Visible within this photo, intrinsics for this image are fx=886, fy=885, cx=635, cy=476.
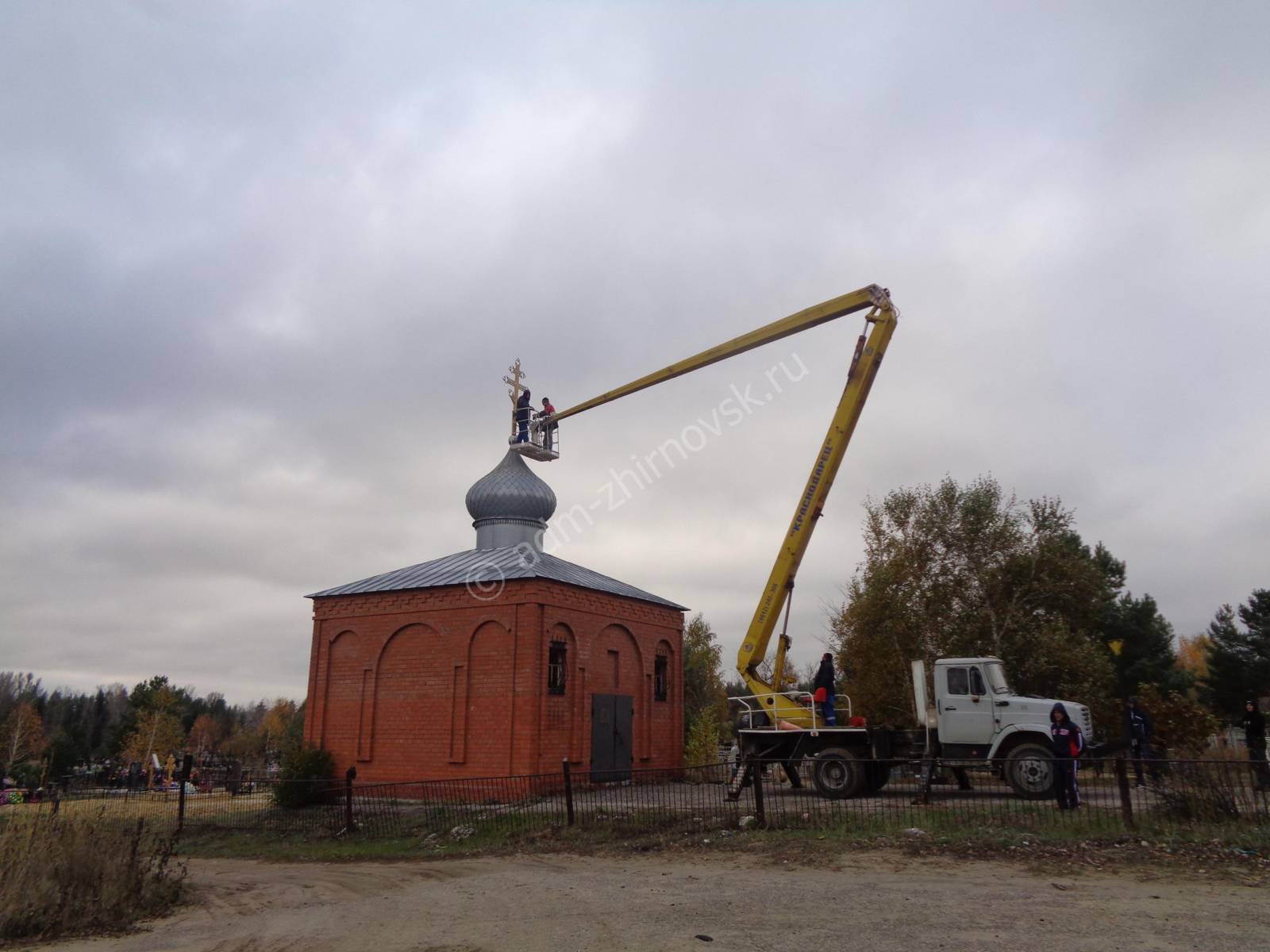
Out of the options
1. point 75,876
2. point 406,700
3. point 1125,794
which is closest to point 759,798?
point 1125,794

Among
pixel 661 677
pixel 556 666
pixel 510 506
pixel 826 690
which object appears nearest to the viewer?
pixel 826 690

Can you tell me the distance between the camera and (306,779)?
60.4 ft

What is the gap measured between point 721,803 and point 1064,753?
16.8ft

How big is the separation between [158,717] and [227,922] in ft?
158

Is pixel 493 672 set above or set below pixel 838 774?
above

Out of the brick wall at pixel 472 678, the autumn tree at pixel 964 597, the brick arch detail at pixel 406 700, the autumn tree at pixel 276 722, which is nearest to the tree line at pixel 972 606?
the autumn tree at pixel 964 597

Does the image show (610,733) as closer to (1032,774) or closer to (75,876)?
(1032,774)

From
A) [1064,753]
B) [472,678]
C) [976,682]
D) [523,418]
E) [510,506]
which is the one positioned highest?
[523,418]

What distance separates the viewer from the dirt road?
23.5 feet

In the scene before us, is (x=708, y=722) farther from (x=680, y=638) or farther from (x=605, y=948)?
(x=605, y=948)

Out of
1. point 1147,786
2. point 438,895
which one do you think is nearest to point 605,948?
point 438,895

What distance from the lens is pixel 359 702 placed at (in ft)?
69.3

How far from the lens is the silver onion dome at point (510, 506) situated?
954 inches

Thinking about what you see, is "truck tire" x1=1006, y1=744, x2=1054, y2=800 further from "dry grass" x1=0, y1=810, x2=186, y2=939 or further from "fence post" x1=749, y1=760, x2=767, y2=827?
"dry grass" x1=0, y1=810, x2=186, y2=939
